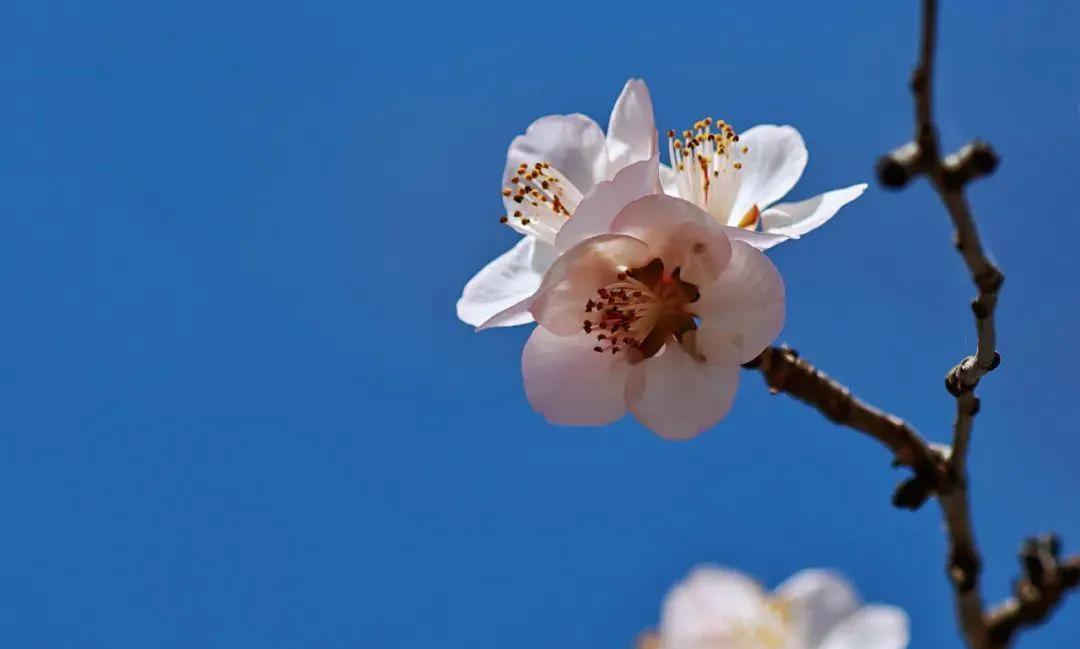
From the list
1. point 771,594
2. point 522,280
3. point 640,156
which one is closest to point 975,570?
point 771,594

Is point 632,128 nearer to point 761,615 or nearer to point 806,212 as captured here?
point 806,212

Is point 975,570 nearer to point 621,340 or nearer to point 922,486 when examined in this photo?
point 922,486

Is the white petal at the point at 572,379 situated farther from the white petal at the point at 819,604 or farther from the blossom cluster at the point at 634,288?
the white petal at the point at 819,604

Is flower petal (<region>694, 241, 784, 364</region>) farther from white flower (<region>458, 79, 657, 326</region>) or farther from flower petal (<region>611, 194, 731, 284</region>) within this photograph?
white flower (<region>458, 79, 657, 326</region>)

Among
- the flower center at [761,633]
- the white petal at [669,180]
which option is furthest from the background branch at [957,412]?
the white petal at [669,180]

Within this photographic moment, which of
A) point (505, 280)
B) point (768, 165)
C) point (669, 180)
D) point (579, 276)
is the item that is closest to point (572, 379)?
point (579, 276)

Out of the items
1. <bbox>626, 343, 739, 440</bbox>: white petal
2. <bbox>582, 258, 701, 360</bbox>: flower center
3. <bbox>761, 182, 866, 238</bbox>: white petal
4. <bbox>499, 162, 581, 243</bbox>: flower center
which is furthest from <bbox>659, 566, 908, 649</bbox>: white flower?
<bbox>499, 162, 581, 243</bbox>: flower center
